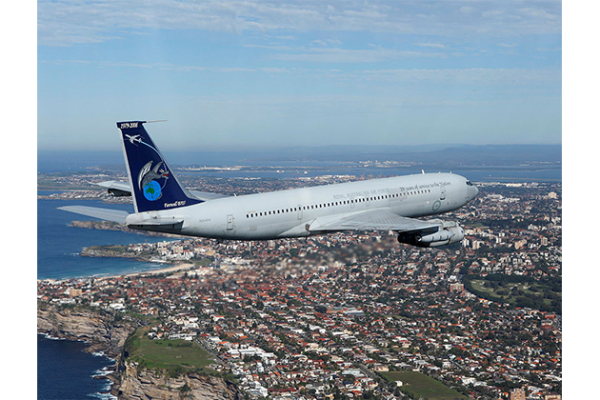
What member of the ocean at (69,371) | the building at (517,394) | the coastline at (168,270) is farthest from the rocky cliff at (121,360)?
the building at (517,394)

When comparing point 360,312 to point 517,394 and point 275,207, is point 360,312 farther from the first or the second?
point 275,207

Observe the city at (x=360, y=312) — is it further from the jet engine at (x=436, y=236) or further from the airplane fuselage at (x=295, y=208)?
the airplane fuselage at (x=295, y=208)

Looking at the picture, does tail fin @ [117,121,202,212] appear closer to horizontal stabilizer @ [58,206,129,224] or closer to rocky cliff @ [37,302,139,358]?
horizontal stabilizer @ [58,206,129,224]

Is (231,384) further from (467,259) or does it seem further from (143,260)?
(143,260)

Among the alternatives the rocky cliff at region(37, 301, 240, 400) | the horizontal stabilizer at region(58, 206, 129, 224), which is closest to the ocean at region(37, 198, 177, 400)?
the rocky cliff at region(37, 301, 240, 400)

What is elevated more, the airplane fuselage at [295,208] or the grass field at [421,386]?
the airplane fuselage at [295,208]

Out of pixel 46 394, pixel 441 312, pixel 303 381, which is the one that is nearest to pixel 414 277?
pixel 441 312

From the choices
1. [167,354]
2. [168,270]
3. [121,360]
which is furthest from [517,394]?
[168,270]
